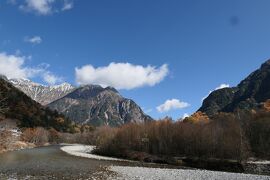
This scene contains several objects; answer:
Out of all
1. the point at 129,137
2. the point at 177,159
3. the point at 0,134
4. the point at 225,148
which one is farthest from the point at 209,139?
the point at 0,134

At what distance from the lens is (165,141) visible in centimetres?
9100

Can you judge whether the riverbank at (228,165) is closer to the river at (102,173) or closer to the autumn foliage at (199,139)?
the autumn foliage at (199,139)

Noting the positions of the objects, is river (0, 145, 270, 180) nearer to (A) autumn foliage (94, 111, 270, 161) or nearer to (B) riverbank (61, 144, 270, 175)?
(B) riverbank (61, 144, 270, 175)

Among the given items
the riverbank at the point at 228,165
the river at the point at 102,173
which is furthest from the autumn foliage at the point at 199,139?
the river at the point at 102,173

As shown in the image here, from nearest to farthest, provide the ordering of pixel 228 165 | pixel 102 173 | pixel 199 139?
pixel 102 173
pixel 228 165
pixel 199 139

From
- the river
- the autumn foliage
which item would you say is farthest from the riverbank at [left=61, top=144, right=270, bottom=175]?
the river

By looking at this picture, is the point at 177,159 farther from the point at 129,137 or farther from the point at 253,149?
the point at 129,137

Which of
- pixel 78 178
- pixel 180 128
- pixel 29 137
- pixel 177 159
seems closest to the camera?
pixel 78 178

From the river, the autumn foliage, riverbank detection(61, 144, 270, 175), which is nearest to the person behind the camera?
the river

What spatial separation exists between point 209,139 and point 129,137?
1341 inches

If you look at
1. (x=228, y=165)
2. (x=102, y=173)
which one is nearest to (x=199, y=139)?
(x=228, y=165)

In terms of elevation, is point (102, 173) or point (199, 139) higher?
point (199, 139)

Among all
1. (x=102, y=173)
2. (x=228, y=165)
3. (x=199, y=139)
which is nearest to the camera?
(x=102, y=173)

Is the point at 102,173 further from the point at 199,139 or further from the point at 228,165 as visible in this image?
the point at 199,139
